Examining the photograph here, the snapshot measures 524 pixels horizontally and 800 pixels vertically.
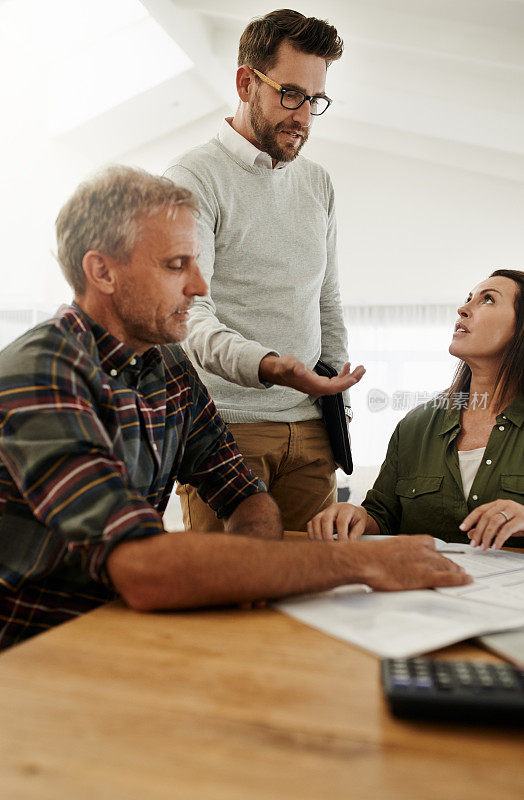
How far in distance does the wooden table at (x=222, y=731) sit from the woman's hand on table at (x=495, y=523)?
0.56 m

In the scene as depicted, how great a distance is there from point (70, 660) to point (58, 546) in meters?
0.31

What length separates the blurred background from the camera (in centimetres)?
441

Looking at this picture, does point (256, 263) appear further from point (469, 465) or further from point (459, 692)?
point (459, 692)

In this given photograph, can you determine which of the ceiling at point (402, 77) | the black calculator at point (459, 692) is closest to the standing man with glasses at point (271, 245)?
the black calculator at point (459, 692)

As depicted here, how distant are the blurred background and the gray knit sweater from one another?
2669 mm

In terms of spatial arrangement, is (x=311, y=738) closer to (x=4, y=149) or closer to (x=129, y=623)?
(x=129, y=623)

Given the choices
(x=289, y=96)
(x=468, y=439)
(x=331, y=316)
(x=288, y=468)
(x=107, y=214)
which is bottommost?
(x=288, y=468)

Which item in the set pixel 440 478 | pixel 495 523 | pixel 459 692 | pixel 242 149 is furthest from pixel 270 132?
pixel 459 692

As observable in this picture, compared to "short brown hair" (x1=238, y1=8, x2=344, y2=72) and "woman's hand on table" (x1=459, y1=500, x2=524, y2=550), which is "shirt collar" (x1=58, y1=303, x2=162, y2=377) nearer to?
"woman's hand on table" (x1=459, y1=500, x2=524, y2=550)

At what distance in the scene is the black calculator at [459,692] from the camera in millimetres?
525

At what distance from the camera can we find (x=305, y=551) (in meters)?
0.88

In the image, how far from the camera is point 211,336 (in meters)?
1.43

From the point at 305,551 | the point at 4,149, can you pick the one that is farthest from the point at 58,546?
the point at 4,149

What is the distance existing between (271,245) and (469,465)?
0.74m
